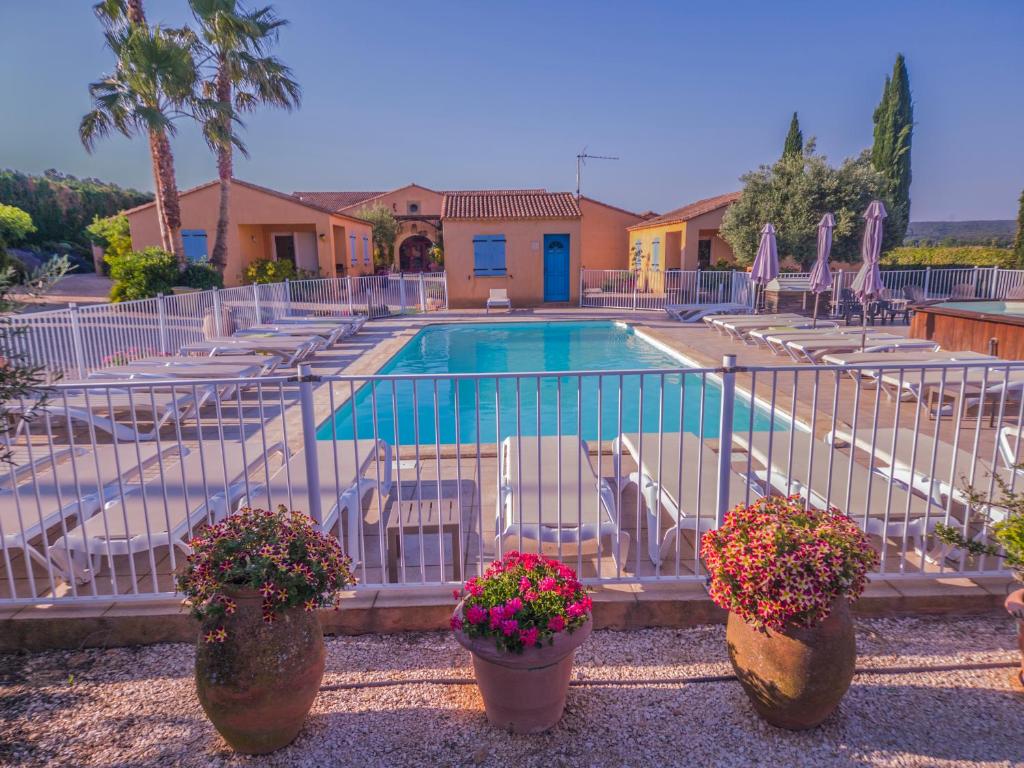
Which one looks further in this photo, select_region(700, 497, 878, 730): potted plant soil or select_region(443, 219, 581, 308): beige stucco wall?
select_region(443, 219, 581, 308): beige stucco wall

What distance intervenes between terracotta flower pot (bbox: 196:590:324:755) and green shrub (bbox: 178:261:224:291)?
13.4 m

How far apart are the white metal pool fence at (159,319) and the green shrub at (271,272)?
336 cm

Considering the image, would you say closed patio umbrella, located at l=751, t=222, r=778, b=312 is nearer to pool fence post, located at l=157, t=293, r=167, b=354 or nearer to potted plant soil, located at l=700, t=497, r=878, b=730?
pool fence post, located at l=157, t=293, r=167, b=354

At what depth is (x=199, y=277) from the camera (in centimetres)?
1393

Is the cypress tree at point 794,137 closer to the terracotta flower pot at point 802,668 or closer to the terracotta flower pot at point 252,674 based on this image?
the terracotta flower pot at point 802,668

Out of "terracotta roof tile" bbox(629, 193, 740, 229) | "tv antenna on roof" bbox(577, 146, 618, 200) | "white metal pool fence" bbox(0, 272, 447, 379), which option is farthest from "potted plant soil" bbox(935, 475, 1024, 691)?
"tv antenna on roof" bbox(577, 146, 618, 200)

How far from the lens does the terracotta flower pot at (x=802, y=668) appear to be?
7.19 feet

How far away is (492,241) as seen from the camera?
68.8 feet

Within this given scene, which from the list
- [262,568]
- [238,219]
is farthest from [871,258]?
[238,219]

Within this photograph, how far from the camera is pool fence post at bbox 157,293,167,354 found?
9750mm

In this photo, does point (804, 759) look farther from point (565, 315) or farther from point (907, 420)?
point (565, 315)

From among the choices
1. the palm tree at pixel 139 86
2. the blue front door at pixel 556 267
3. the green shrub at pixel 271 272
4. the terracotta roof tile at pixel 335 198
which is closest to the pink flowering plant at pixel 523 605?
the palm tree at pixel 139 86

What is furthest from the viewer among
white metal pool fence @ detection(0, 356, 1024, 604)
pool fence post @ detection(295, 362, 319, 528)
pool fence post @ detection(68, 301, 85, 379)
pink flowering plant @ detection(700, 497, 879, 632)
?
pool fence post @ detection(68, 301, 85, 379)

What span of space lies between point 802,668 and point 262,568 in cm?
194
